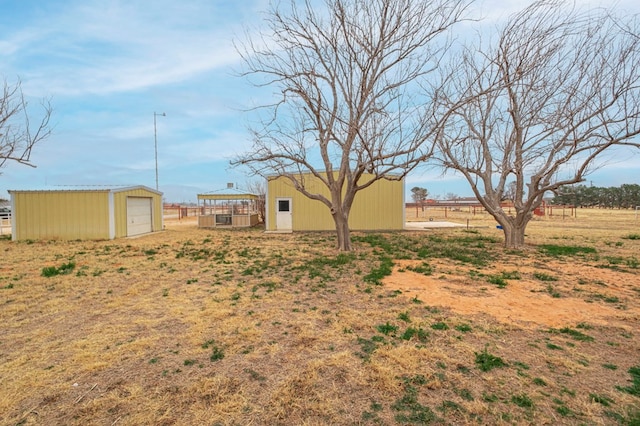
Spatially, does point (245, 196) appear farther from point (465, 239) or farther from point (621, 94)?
point (621, 94)

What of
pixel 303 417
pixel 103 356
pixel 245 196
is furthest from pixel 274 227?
pixel 303 417

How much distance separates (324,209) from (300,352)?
40.8 feet

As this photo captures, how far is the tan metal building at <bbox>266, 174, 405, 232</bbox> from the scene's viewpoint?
15414 millimetres

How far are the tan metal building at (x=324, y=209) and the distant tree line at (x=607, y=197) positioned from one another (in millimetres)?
45552

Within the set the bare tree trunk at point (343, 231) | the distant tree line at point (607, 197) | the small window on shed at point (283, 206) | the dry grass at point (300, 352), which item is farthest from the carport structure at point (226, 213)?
the distant tree line at point (607, 197)

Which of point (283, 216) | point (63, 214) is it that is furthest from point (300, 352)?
point (63, 214)

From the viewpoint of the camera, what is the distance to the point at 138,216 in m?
14.7

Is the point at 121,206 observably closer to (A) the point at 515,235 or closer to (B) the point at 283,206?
(B) the point at 283,206

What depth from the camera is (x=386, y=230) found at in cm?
1537

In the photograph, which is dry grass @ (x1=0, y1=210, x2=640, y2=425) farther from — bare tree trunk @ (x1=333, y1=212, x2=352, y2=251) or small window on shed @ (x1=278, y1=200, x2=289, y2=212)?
small window on shed @ (x1=278, y1=200, x2=289, y2=212)

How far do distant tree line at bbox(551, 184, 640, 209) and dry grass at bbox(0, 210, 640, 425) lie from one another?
55562 millimetres

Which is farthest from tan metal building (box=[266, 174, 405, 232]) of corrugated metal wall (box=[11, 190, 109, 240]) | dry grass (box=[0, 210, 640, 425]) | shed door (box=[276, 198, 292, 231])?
dry grass (box=[0, 210, 640, 425])

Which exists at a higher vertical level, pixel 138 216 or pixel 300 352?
pixel 138 216

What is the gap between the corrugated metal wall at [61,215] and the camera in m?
12.6
